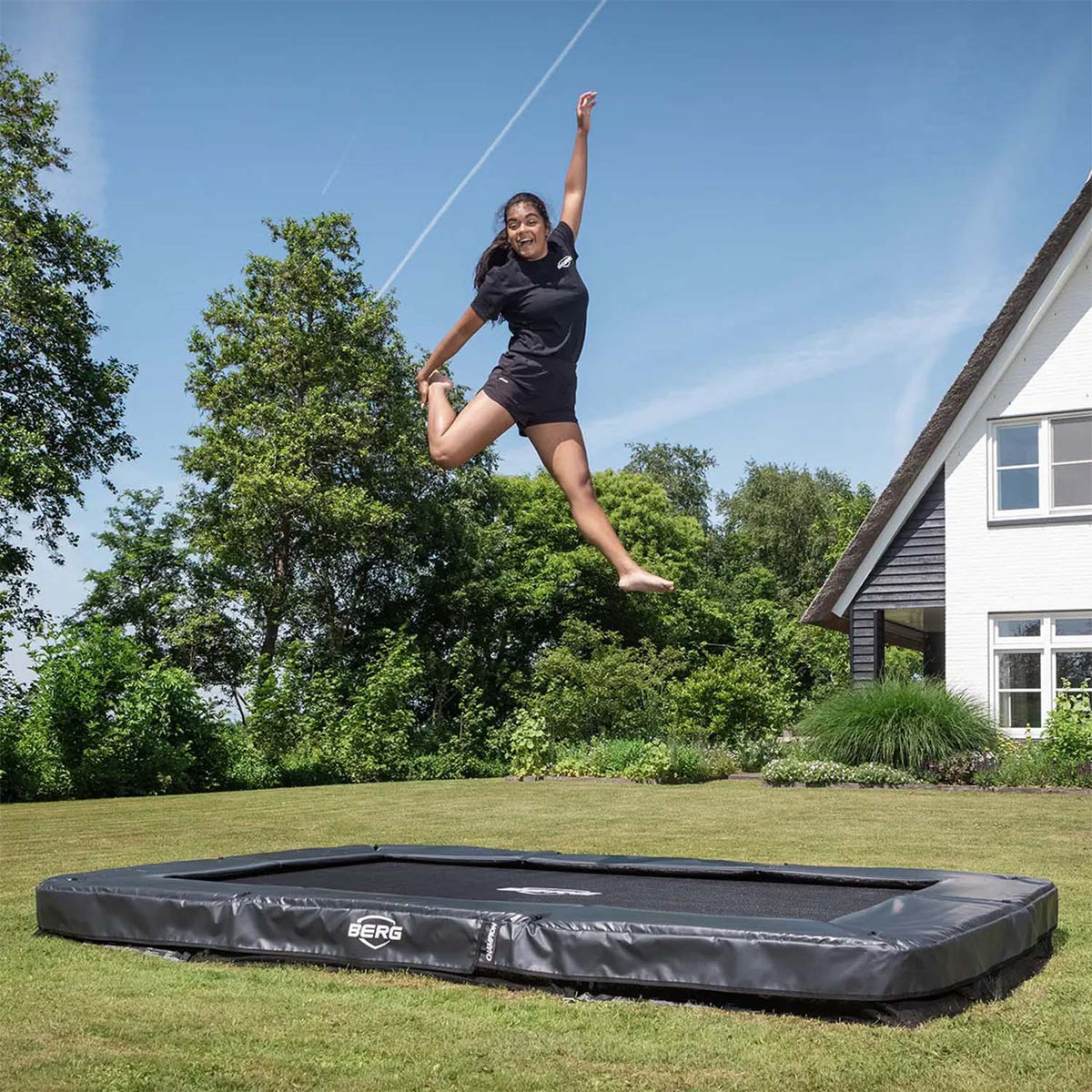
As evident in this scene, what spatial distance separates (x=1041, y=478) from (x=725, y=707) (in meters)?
4.68

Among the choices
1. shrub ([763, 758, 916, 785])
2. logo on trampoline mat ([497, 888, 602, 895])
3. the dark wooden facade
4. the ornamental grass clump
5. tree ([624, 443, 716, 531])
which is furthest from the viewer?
tree ([624, 443, 716, 531])

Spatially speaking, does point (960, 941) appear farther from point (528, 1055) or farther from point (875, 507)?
point (875, 507)

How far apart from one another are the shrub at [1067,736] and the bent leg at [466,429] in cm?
952

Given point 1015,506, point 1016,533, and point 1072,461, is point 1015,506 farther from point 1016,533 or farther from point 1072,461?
point 1072,461

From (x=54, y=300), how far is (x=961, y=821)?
14.8 meters

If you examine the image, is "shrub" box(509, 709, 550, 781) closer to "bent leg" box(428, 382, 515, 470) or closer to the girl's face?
"bent leg" box(428, 382, 515, 470)

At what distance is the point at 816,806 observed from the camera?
36.4ft

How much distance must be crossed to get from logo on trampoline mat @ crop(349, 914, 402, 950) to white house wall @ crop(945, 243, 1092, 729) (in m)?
10.6

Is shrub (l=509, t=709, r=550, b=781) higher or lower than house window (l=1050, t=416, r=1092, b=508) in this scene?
lower

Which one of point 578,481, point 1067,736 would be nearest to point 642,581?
point 578,481

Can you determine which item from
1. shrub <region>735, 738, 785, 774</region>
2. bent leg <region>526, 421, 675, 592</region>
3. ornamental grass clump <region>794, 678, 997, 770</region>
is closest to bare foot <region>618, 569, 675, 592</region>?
bent leg <region>526, 421, 675, 592</region>

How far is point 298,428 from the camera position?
22078 millimetres

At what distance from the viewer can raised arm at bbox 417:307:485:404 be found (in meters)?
4.96

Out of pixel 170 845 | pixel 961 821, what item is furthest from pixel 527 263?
pixel 961 821
